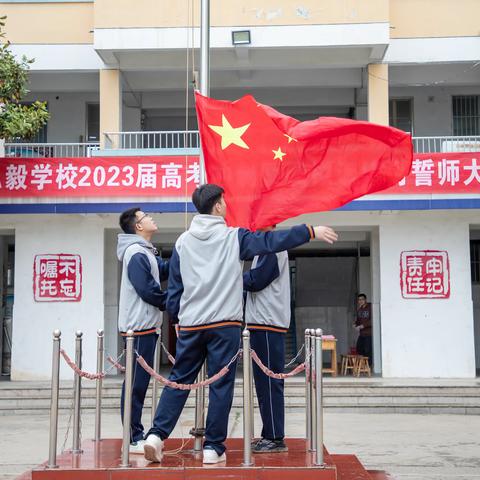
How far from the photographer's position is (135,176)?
13.8 metres

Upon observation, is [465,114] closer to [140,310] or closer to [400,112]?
[400,112]

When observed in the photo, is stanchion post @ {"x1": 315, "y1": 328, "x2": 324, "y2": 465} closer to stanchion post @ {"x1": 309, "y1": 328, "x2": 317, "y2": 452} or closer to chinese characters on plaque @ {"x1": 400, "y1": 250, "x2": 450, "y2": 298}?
stanchion post @ {"x1": 309, "y1": 328, "x2": 317, "y2": 452}

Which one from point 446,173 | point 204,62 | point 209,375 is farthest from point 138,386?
point 446,173

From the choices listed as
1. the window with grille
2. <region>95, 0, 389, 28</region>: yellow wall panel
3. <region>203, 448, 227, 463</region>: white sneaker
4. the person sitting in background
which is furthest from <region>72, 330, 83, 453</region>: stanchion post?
the window with grille

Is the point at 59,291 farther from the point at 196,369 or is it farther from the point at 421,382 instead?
the point at 196,369

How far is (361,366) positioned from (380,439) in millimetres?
6009

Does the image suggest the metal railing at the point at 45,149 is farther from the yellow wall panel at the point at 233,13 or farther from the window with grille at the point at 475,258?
the window with grille at the point at 475,258

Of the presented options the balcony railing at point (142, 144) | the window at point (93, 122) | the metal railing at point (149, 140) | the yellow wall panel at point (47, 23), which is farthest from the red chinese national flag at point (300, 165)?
the window at point (93, 122)

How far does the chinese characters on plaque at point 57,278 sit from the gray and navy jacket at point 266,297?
9573 mm

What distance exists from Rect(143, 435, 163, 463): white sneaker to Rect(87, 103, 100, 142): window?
13184 mm

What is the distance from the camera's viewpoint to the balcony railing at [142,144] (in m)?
14.5

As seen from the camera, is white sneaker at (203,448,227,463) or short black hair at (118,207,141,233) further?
short black hair at (118,207,141,233)

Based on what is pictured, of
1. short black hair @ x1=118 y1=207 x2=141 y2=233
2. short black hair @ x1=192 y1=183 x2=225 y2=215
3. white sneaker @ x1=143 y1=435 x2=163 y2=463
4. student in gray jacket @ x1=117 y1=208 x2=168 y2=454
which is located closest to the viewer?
white sneaker @ x1=143 y1=435 x2=163 y2=463

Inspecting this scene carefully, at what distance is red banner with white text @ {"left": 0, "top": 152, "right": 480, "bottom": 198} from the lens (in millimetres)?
13570
